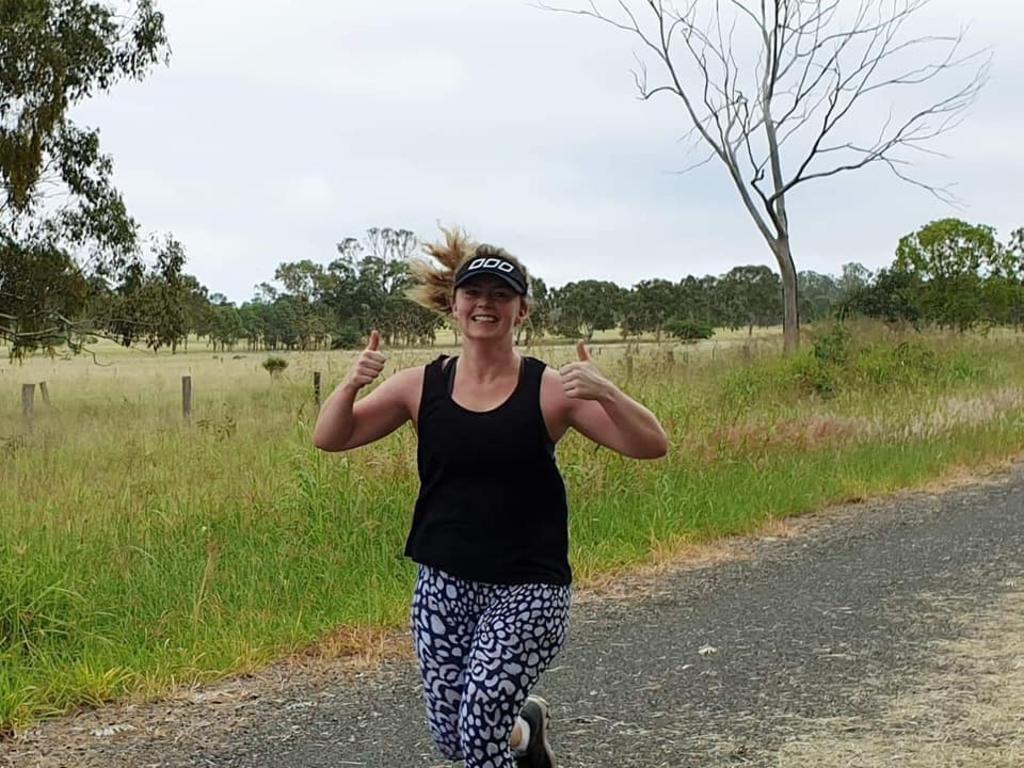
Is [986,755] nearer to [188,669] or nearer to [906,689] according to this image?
[906,689]

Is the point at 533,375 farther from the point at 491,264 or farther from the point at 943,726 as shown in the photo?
the point at 943,726

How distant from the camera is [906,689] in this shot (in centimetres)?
483

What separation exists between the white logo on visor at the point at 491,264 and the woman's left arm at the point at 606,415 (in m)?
0.34

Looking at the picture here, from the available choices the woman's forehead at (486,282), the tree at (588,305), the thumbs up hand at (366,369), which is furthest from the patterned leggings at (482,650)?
the tree at (588,305)

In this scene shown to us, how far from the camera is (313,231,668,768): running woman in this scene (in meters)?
3.11

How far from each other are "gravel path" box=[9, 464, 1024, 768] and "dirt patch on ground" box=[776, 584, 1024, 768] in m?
0.02

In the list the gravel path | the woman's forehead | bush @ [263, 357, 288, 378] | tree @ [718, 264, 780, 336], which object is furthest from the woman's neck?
tree @ [718, 264, 780, 336]

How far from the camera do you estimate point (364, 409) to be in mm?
3414

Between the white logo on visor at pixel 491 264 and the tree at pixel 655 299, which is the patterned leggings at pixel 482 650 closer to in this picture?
the white logo on visor at pixel 491 264

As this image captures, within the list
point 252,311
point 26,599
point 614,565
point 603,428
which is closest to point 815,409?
point 614,565

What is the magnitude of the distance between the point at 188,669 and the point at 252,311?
55235 mm

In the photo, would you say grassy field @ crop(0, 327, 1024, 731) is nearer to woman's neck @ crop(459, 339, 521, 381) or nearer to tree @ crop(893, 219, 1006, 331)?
woman's neck @ crop(459, 339, 521, 381)

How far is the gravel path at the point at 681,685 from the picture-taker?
4.25m

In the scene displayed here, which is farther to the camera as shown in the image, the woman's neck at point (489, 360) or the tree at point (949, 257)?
the tree at point (949, 257)
